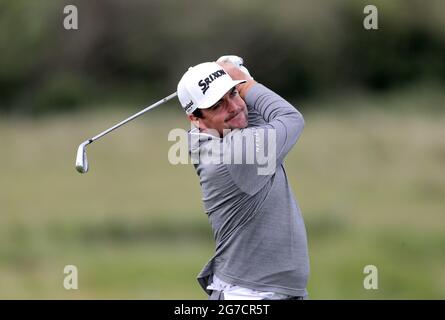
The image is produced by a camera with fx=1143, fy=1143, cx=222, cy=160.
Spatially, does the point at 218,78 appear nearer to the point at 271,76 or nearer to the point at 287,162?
the point at 287,162

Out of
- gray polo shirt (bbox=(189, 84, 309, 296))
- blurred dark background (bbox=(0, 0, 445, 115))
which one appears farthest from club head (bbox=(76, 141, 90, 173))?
blurred dark background (bbox=(0, 0, 445, 115))

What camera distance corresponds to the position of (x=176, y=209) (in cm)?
1630

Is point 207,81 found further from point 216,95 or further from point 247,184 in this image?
point 247,184

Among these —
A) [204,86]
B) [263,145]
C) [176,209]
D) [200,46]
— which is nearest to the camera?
[263,145]

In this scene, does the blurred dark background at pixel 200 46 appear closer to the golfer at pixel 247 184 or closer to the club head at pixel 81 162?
the club head at pixel 81 162

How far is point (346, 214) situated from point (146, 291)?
14.0ft

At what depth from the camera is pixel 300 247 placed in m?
5.07

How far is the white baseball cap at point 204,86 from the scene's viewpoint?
496cm

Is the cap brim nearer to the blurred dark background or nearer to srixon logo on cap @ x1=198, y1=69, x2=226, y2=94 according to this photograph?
srixon logo on cap @ x1=198, y1=69, x2=226, y2=94

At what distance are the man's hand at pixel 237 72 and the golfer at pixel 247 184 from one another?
28mm

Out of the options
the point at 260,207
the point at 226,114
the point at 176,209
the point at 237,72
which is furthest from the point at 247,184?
the point at 176,209

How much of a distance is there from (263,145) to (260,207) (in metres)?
0.30
